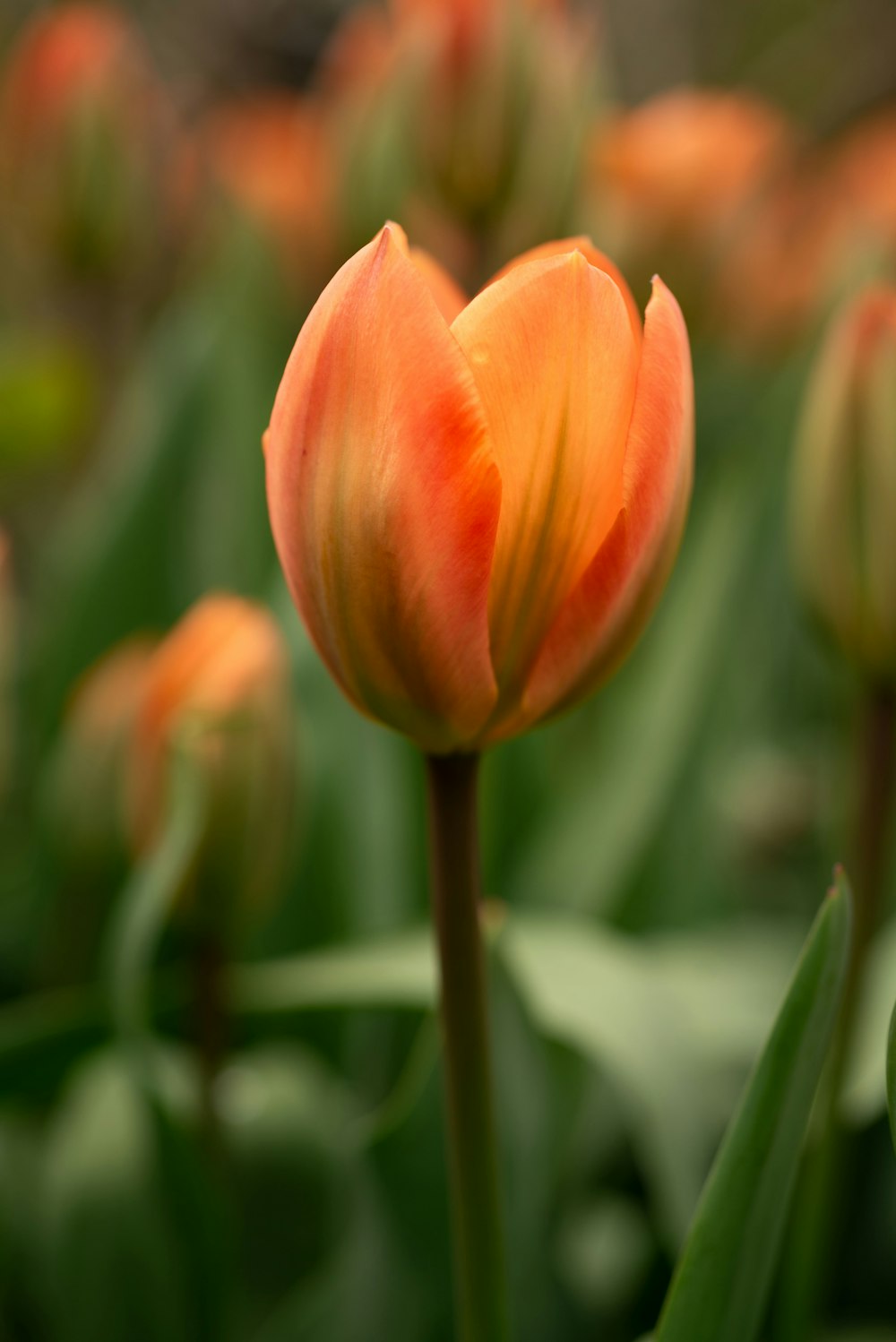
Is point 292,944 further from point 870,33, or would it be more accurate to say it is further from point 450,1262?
point 870,33

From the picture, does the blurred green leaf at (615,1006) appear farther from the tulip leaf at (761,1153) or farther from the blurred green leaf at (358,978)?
the tulip leaf at (761,1153)

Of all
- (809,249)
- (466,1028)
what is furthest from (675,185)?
(466,1028)

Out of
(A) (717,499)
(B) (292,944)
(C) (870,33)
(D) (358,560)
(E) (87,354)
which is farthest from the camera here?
(C) (870,33)

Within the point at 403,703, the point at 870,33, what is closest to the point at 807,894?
the point at 403,703

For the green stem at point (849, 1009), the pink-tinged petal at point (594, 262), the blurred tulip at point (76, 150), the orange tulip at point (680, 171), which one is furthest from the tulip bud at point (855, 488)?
the blurred tulip at point (76, 150)

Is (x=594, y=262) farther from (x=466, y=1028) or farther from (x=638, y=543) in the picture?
(x=466, y=1028)
